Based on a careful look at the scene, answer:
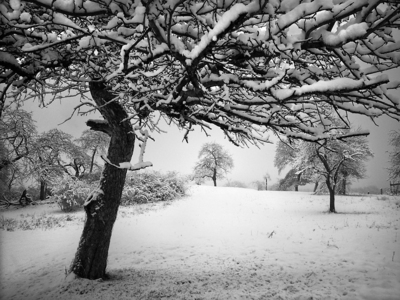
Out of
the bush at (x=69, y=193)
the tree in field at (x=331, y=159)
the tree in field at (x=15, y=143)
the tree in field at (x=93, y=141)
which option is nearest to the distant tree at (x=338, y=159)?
the tree in field at (x=331, y=159)

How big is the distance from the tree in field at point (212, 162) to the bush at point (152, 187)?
2353 cm

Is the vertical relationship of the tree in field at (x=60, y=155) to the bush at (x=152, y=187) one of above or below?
above

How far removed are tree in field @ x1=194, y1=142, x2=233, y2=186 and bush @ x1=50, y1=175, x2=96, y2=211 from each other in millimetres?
29558

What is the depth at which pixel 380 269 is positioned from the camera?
4.95 m

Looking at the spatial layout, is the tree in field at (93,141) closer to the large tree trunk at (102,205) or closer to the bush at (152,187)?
the bush at (152,187)

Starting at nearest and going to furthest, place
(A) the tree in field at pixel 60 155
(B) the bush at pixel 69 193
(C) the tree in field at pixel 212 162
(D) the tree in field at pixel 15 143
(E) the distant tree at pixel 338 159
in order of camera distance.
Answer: (D) the tree in field at pixel 15 143, (E) the distant tree at pixel 338 159, (B) the bush at pixel 69 193, (A) the tree in field at pixel 60 155, (C) the tree in field at pixel 212 162

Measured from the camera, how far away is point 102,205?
404cm

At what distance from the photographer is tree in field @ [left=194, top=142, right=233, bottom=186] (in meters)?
42.7

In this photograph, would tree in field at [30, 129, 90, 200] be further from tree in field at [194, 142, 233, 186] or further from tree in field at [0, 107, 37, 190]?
tree in field at [194, 142, 233, 186]

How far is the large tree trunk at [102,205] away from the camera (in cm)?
403

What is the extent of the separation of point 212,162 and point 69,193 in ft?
103

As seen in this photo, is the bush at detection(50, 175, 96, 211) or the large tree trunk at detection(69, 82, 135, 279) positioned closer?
the large tree trunk at detection(69, 82, 135, 279)

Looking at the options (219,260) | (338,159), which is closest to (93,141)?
(219,260)

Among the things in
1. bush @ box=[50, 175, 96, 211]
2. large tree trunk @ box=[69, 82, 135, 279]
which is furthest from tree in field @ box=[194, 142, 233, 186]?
large tree trunk @ box=[69, 82, 135, 279]
